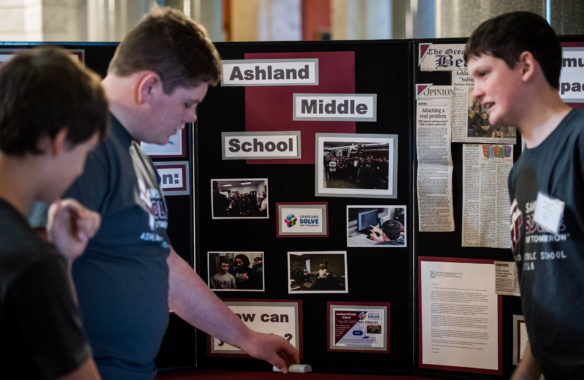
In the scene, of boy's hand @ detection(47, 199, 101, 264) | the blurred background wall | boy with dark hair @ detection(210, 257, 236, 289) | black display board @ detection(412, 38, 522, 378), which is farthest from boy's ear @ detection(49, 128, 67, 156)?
the blurred background wall

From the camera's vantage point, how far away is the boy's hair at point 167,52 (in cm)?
157

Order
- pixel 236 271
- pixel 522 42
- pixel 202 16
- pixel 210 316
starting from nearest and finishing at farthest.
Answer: pixel 522 42
pixel 210 316
pixel 236 271
pixel 202 16

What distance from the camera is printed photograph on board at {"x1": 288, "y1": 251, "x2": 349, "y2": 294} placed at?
7.82 ft

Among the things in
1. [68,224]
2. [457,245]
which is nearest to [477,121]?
[457,245]

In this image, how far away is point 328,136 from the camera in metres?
2.35

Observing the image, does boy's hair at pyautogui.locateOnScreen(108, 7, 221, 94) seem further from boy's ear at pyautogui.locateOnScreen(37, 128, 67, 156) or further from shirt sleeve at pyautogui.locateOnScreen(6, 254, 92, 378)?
shirt sleeve at pyautogui.locateOnScreen(6, 254, 92, 378)

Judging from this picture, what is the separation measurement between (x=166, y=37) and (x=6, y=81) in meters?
0.59

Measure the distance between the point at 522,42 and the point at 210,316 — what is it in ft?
3.79

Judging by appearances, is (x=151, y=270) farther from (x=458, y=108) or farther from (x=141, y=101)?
(x=458, y=108)

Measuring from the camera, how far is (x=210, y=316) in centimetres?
198

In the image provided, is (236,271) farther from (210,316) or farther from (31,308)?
(31,308)

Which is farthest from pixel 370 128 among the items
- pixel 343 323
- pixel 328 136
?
pixel 343 323

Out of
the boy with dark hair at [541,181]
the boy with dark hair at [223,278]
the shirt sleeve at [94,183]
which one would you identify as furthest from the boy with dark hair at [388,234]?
the shirt sleeve at [94,183]

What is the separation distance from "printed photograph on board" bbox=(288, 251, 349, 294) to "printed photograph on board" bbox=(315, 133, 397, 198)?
23cm
